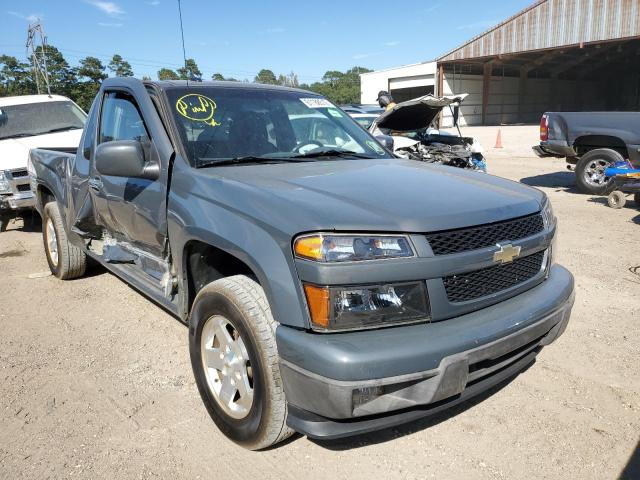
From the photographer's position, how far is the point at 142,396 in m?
3.05

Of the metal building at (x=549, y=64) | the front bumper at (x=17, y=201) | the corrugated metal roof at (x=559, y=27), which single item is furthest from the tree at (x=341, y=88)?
the front bumper at (x=17, y=201)

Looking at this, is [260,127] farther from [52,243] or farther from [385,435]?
[52,243]

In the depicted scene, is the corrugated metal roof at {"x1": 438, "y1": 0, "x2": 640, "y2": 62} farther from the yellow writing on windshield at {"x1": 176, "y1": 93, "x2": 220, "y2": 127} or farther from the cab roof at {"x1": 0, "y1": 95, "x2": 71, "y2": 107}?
the yellow writing on windshield at {"x1": 176, "y1": 93, "x2": 220, "y2": 127}

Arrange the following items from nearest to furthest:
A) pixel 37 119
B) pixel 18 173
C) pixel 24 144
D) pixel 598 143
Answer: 1. pixel 18 173
2. pixel 24 144
3. pixel 37 119
4. pixel 598 143

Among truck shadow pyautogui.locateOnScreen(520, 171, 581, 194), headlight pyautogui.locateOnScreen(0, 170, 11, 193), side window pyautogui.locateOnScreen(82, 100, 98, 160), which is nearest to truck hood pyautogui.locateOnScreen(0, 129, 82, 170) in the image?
headlight pyautogui.locateOnScreen(0, 170, 11, 193)

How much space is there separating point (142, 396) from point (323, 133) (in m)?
2.12

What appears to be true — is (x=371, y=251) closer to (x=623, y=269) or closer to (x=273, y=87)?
(x=273, y=87)

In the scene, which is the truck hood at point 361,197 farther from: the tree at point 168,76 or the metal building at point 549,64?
the metal building at point 549,64

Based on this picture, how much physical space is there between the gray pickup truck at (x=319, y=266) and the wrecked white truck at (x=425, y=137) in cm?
550

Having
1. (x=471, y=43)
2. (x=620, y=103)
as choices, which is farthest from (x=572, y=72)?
(x=471, y=43)

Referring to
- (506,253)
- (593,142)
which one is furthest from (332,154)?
(593,142)

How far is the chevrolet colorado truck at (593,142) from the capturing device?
8.45 metres

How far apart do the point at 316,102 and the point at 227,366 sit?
2.26 m

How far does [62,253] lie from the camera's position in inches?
196
